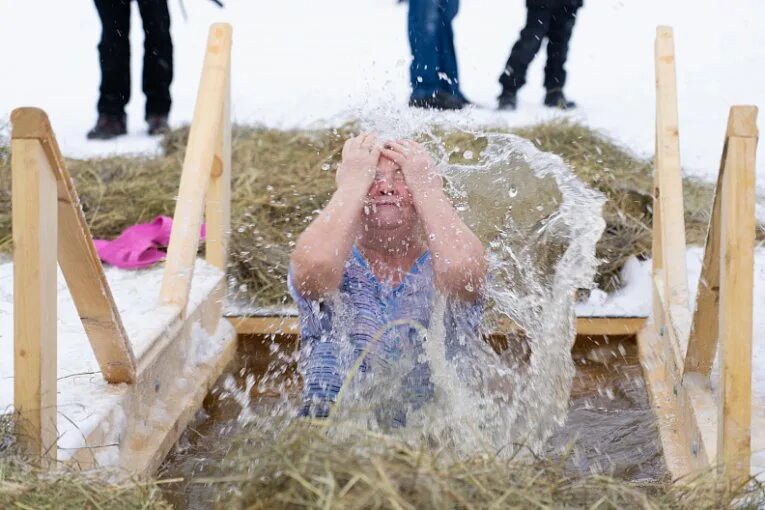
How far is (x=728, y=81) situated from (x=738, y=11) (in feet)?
5.84

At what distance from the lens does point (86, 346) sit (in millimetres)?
3484

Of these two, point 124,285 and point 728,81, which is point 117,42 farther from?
point 728,81

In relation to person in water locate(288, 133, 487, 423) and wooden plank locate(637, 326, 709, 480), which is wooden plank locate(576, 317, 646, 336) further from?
person in water locate(288, 133, 487, 423)

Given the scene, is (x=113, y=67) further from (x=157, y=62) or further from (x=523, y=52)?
(x=523, y=52)

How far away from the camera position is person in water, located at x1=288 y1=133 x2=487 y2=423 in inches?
121

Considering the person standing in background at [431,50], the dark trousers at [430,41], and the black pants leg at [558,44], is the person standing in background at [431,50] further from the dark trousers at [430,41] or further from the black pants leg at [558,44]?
the black pants leg at [558,44]

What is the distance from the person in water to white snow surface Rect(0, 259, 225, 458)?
0.56 metres

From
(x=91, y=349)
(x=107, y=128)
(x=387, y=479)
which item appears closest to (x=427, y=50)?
(x=107, y=128)

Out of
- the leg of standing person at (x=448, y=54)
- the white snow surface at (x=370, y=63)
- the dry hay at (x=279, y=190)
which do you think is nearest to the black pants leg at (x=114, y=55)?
the white snow surface at (x=370, y=63)

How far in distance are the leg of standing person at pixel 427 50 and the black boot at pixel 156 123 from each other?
1.65m

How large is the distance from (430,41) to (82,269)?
471 centimetres

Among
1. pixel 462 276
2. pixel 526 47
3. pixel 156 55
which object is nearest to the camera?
pixel 462 276

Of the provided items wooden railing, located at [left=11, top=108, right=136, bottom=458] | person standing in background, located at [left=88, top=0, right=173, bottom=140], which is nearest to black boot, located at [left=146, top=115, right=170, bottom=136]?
person standing in background, located at [left=88, top=0, right=173, bottom=140]

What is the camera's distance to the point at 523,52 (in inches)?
292
